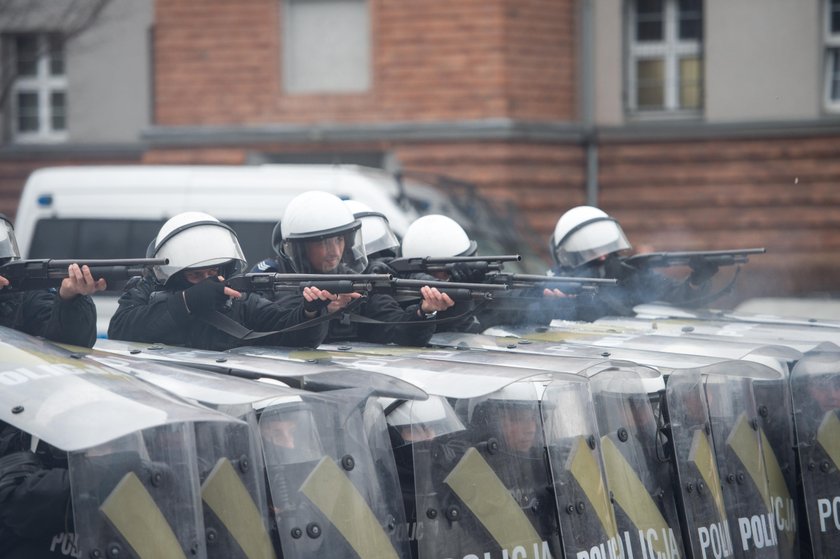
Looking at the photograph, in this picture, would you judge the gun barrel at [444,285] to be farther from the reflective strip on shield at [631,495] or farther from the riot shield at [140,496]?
the riot shield at [140,496]

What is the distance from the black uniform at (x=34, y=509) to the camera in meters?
3.84

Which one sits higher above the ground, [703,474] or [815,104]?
[815,104]

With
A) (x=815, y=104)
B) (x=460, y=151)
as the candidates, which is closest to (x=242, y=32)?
(x=460, y=151)

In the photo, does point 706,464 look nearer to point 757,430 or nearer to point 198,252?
point 757,430

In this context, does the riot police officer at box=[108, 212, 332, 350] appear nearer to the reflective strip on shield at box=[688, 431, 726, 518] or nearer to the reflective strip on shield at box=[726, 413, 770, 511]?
the reflective strip on shield at box=[688, 431, 726, 518]

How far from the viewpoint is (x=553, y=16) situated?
1636 centimetres

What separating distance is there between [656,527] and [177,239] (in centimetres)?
227

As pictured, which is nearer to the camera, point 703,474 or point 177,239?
point 703,474

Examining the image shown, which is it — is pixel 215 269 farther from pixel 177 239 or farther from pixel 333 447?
pixel 333 447

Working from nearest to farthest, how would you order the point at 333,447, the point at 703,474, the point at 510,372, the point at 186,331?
the point at 333,447 < the point at 510,372 < the point at 703,474 < the point at 186,331

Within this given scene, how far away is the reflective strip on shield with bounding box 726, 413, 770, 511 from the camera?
493 cm

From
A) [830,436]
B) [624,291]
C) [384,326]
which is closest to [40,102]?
[624,291]

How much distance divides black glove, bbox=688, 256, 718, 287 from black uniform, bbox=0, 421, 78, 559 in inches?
187

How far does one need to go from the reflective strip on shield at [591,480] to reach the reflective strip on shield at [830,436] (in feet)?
3.96
